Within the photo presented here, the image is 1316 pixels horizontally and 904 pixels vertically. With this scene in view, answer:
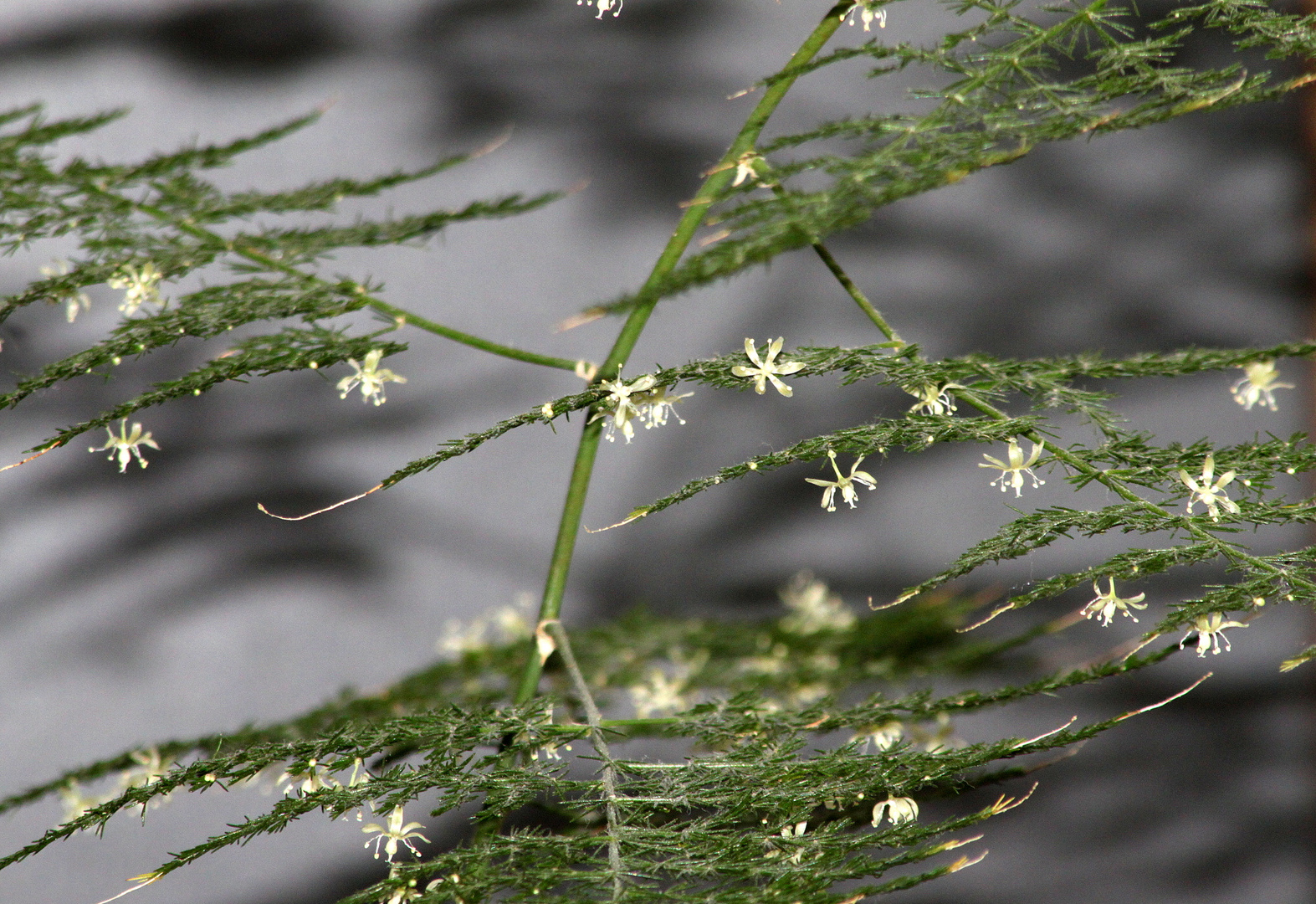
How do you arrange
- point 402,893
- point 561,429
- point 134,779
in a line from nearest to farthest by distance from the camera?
1. point 402,893
2. point 134,779
3. point 561,429

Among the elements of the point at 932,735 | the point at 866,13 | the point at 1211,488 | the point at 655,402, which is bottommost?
the point at 932,735

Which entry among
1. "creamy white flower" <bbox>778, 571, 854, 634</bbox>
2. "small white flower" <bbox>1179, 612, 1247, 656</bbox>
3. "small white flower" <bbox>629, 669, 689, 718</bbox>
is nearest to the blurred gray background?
"creamy white flower" <bbox>778, 571, 854, 634</bbox>

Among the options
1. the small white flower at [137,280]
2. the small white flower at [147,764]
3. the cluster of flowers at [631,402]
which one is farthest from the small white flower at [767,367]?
the small white flower at [147,764]

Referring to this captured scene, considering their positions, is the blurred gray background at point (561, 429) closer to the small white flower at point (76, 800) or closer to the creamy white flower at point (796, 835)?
the small white flower at point (76, 800)

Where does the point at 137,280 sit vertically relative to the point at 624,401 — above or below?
Result: above

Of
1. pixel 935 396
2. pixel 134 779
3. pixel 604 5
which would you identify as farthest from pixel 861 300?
pixel 134 779

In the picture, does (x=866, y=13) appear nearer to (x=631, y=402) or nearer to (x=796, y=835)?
(x=631, y=402)

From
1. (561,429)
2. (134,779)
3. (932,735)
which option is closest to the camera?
(134,779)
